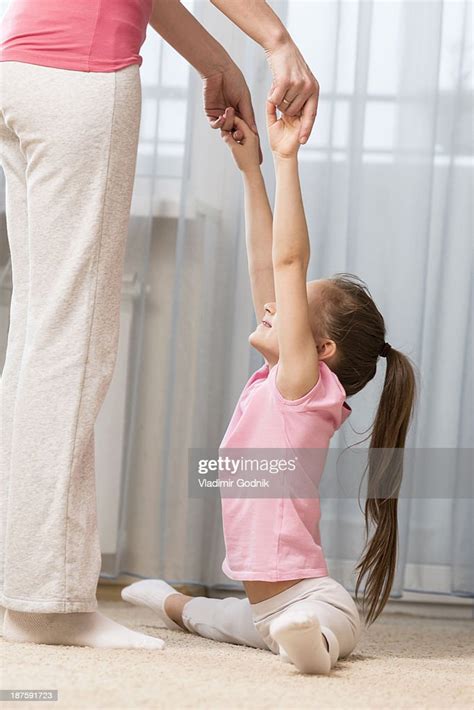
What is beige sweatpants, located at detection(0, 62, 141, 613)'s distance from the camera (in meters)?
1.05

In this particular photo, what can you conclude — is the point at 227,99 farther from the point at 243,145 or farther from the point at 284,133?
the point at 284,133

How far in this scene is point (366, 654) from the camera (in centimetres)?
126

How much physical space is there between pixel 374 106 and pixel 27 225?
0.96 metres

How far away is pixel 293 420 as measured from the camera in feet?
4.15

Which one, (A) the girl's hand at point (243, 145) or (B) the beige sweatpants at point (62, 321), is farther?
(A) the girl's hand at point (243, 145)

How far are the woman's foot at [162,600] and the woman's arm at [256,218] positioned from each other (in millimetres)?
474

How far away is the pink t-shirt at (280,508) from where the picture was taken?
1.24 meters

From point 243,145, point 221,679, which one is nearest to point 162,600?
point 221,679

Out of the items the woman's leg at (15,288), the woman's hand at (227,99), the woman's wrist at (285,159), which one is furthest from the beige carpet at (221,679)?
the woman's hand at (227,99)

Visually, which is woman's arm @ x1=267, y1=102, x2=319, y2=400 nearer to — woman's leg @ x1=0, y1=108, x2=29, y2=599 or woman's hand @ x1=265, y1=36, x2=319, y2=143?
woman's hand @ x1=265, y1=36, x2=319, y2=143

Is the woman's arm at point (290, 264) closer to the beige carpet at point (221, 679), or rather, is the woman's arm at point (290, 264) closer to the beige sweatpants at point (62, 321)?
the beige sweatpants at point (62, 321)

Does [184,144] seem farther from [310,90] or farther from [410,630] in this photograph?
[410,630]

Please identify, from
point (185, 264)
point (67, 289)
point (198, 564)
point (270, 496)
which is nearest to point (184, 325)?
point (185, 264)

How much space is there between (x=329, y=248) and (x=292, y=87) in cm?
66
